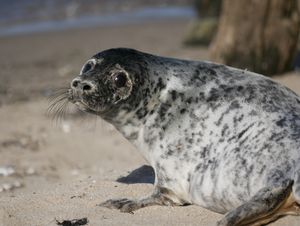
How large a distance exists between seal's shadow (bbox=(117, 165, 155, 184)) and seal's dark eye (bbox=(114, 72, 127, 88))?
919 mm

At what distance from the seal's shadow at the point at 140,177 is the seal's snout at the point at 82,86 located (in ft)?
3.35

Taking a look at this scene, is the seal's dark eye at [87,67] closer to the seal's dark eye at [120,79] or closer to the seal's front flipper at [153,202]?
the seal's dark eye at [120,79]

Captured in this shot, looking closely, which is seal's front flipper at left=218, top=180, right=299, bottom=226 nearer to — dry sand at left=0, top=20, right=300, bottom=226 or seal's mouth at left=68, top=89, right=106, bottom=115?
dry sand at left=0, top=20, right=300, bottom=226

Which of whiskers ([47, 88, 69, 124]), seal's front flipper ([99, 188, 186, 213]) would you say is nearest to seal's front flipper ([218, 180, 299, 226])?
seal's front flipper ([99, 188, 186, 213])

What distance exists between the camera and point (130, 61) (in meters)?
4.18

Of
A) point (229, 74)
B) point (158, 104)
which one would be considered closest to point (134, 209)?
point (158, 104)

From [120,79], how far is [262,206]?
3.60ft

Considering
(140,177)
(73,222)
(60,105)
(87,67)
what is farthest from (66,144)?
(73,222)

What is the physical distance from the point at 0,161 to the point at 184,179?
115 inches

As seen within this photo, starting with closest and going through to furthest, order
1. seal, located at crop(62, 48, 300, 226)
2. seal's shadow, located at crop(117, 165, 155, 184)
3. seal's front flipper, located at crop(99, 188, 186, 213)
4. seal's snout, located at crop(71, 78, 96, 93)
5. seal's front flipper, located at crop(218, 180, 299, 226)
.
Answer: seal's front flipper, located at crop(218, 180, 299, 226), seal, located at crop(62, 48, 300, 226), seal's snout, located at crop(71, 78, 96, 93), seal's front flipper, located at crop(99, 188, 186, 213), seal's shadow, located at crop(117, 165, 155, 184)

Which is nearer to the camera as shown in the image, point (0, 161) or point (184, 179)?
point (184, 179)

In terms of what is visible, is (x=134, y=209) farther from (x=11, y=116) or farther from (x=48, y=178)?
(x=11, y=116)

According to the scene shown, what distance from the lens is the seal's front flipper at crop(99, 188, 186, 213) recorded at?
13.5ft

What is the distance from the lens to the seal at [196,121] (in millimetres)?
3762
